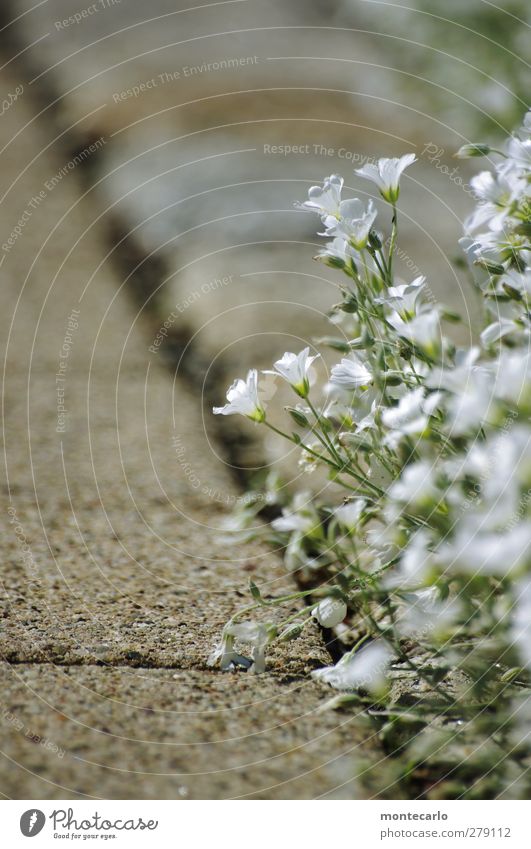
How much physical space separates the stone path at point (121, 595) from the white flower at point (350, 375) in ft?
1.39

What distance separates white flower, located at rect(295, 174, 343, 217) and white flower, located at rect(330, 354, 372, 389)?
21 cm

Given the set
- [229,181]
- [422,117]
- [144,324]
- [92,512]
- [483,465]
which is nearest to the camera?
[483,465]

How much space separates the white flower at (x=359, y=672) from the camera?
3.42 ft

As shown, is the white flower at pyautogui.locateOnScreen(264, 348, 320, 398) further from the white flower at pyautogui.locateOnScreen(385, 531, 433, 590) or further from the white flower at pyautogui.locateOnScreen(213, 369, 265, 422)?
the white flower at pyautogui.locateOnScreen(385, 531, 433, 590)

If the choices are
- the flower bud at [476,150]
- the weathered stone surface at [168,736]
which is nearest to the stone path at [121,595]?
the weathered stone surface at [168,736]

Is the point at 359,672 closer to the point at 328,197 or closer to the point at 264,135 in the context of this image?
Result: the point at 328,197

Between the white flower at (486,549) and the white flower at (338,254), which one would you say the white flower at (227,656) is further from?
the white flower at (338,254)

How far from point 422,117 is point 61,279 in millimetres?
2012

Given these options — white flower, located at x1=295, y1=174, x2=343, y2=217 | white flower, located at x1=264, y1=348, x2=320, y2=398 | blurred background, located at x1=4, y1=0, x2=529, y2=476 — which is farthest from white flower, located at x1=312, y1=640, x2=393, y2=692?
blurred background, located at x1=4, y1=0, x2=529, y2=476

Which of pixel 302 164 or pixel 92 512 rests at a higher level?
pixel 302 164

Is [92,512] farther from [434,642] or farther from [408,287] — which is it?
[408,287]
